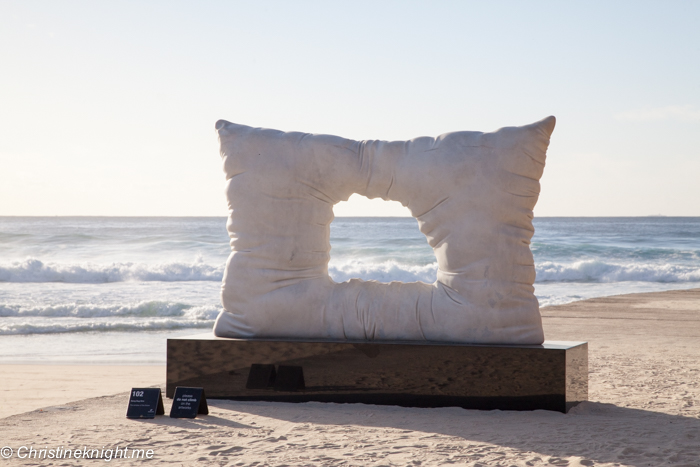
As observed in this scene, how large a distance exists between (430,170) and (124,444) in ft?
6.12

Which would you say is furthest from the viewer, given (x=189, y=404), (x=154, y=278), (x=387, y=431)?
(x=154, y=278)

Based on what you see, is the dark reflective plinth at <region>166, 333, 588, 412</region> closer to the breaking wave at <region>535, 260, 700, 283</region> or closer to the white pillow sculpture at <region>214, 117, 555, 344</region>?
the white pillow sculpture at <region>214, 117, 555, 344</region>

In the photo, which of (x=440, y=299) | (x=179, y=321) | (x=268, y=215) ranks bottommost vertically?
(x=179, y=321)

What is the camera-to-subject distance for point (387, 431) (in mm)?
2910

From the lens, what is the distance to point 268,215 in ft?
11.5

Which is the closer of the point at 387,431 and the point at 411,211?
the point at 387,431

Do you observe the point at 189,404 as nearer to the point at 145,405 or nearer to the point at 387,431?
the point at 145,405

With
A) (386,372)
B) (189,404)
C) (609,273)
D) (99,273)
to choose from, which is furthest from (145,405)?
(609,273)

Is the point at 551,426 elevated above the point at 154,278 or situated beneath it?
elevated above

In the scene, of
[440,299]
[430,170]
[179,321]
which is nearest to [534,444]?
[440,299]

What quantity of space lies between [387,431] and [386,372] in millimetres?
423

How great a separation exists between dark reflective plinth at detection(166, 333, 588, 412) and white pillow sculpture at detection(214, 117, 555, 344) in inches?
5.2

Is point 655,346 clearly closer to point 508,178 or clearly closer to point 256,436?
point 508,178

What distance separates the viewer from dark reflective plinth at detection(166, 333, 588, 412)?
3127 millimetres
